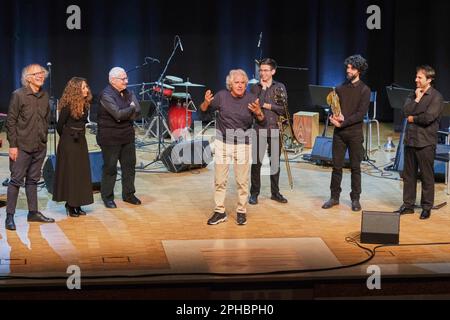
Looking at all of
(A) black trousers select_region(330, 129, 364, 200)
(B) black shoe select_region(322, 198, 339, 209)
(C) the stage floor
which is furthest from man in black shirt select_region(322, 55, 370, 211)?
(C) the stage floor

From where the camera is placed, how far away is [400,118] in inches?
544

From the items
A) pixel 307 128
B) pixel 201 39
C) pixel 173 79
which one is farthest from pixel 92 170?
pixel 201 39

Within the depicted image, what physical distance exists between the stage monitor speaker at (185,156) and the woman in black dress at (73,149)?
2548mm

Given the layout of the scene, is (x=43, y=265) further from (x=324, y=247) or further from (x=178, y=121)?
(x=178, y=121)

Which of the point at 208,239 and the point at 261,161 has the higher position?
the point at 261,161

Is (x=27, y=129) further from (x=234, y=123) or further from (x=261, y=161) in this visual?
(x=261, y=161)

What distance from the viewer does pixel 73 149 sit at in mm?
7641

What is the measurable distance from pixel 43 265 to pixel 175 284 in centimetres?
113

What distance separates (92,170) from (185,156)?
1547mm

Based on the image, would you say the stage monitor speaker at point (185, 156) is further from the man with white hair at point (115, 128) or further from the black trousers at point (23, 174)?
the black trousers at point (23, 174)

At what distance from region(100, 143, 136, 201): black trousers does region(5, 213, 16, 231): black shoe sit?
114 cm

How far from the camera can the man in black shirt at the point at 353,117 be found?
7.98 m
